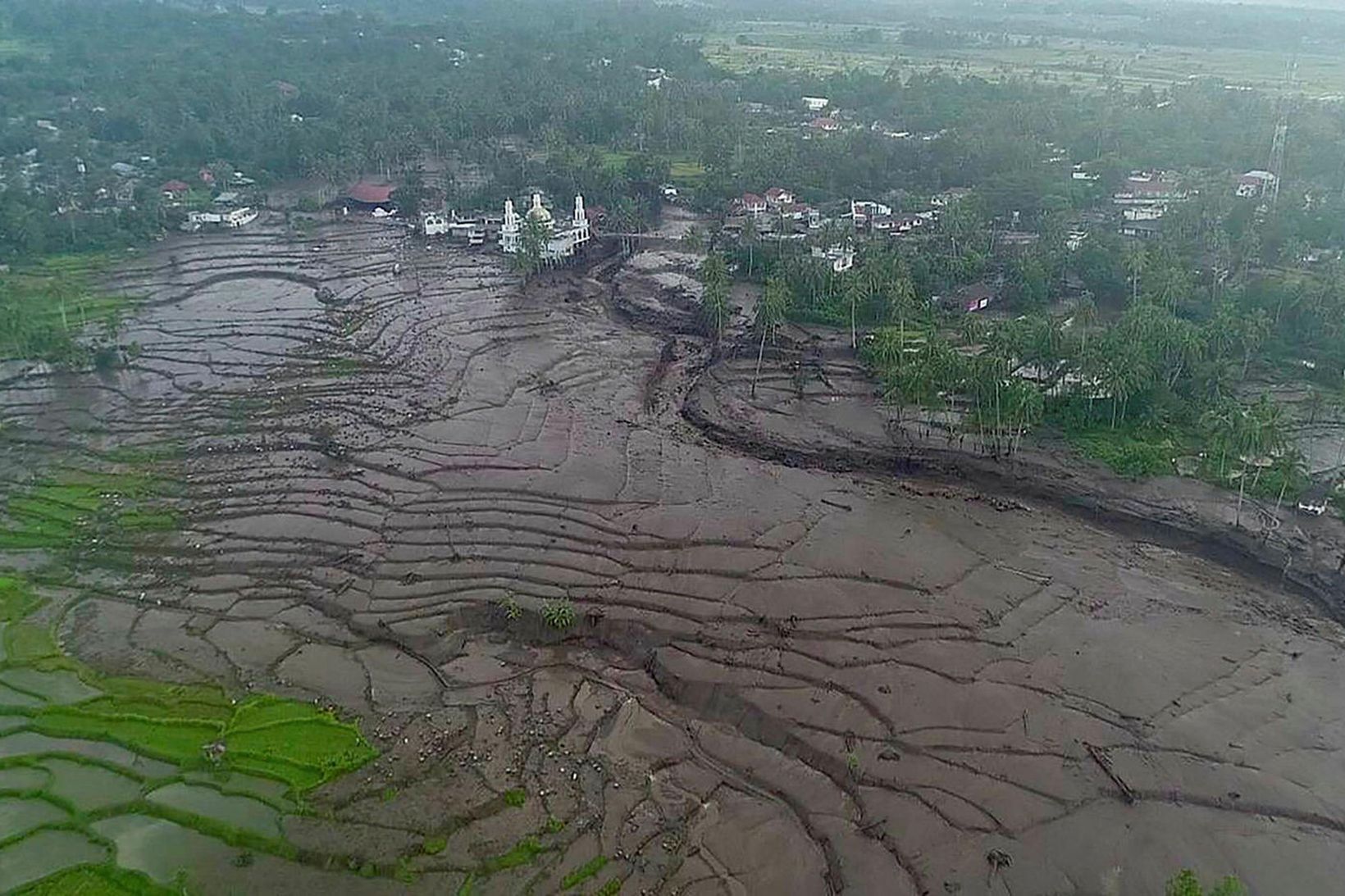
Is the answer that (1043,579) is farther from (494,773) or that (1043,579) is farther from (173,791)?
(173,791)

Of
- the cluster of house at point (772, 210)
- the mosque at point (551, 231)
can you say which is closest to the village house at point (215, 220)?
the mosque at point (551, 231)

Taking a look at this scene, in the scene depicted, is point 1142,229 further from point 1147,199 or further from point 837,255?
point 837,255

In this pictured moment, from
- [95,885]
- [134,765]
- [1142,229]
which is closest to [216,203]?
[134,765]

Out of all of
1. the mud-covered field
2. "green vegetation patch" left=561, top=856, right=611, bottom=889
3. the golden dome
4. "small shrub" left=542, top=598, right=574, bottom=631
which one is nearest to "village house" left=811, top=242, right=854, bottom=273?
the mud-covered field

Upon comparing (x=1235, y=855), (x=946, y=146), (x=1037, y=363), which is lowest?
(x=1235, y=855)

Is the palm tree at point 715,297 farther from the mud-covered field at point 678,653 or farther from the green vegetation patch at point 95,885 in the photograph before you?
the green vegetation patch at point 95,885

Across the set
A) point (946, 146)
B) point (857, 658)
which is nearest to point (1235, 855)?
point (857, 658)
